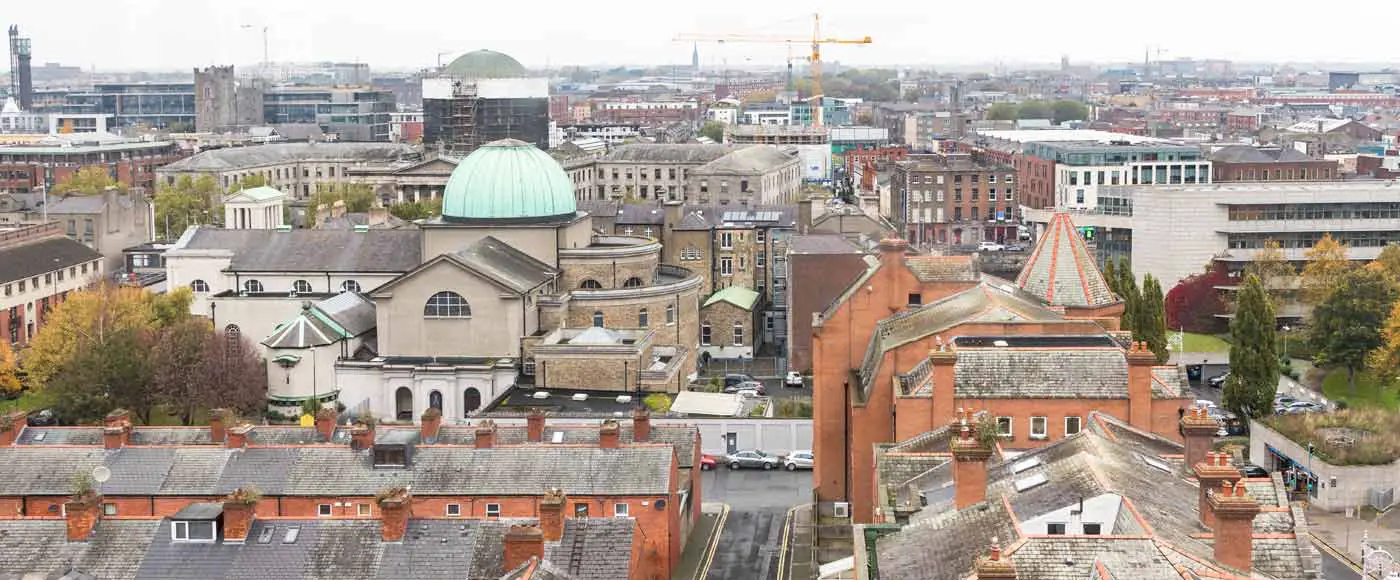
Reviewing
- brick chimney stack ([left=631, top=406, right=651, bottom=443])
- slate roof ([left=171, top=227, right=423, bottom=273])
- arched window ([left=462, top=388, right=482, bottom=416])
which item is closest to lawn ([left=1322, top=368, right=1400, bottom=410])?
brick chimney stack ([left=631, top=406, right=651, bottom=443])

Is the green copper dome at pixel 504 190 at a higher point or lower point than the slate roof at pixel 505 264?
higher

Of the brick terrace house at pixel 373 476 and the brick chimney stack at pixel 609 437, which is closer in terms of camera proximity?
the brick terrace house at pixel 373 476

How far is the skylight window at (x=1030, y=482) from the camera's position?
39938mm

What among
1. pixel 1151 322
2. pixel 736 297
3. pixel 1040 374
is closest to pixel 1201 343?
pixel 1151 322

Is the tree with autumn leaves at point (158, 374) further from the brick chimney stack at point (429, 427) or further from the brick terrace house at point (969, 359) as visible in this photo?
the brick terrace house at point (969, 359)

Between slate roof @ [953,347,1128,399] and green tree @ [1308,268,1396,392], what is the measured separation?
1711 inches

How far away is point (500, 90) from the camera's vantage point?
180 meters

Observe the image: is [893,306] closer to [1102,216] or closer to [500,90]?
[1102,216]

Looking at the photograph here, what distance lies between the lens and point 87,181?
17825 cm

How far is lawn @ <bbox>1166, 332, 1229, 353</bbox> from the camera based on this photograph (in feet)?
343

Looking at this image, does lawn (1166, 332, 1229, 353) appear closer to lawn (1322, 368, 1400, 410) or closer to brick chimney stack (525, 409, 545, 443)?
lawn (1322, 368, 1400, 410)

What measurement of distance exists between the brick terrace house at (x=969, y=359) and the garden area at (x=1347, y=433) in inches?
442

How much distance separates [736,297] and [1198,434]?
6578 cm

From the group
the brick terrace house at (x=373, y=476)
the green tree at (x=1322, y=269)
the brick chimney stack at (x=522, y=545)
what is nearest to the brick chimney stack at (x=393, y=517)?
the brick chimney stack at (x=522, y=545)
